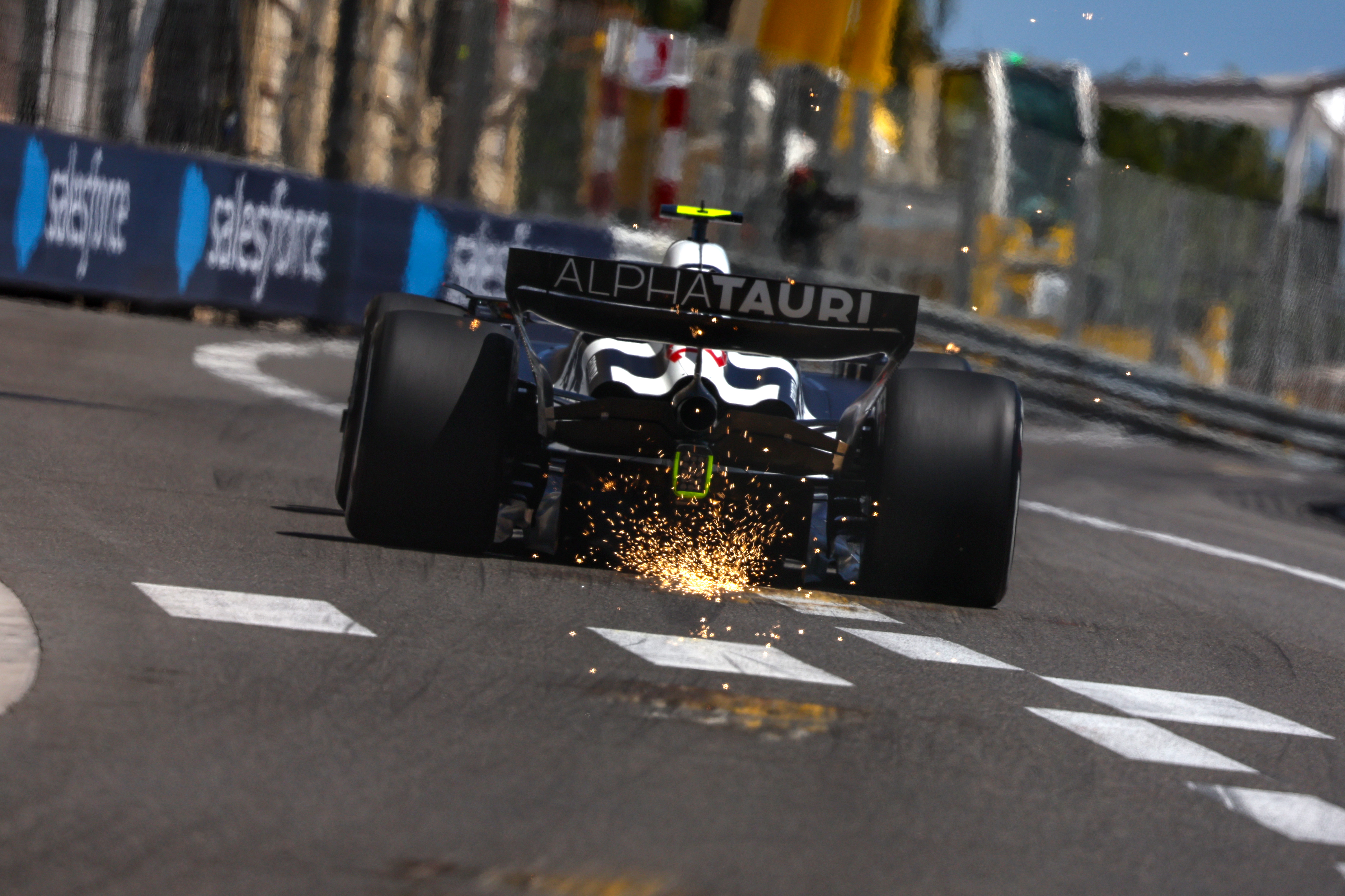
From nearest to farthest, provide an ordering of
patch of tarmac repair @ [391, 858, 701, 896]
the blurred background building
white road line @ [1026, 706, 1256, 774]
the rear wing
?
patch of tarmac repair @ [391, 858, 701, 896] < white road line @ [1026, 706, 1256, 774] < the rear wing < the blurred background building

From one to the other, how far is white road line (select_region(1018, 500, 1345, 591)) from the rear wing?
13.5 ft

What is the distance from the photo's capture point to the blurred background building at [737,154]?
18.8m

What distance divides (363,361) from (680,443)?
4.29ft

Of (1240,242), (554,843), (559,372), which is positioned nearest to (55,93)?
(559,372)

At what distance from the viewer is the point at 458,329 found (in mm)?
7008

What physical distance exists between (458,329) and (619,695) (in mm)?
2345

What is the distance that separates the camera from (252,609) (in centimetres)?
557

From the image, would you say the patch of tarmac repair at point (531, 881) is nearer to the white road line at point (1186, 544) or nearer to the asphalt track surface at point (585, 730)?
the asphalt track surface at point (585, 730)

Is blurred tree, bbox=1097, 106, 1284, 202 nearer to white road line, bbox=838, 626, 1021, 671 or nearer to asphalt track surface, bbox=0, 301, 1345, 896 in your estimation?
asphalt track surface, bbox=0, 301, 1345, 896

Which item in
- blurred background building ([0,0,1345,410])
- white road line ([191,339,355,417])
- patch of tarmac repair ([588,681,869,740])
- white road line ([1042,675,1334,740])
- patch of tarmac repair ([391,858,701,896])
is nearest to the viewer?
patch of tarmac repair ([391,858,701,896])

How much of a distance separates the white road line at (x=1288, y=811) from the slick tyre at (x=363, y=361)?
3.35 m

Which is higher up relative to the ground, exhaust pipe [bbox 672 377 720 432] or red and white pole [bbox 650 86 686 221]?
red and white pole [bbox 650 86 686 221]

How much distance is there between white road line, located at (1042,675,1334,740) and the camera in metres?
5.67

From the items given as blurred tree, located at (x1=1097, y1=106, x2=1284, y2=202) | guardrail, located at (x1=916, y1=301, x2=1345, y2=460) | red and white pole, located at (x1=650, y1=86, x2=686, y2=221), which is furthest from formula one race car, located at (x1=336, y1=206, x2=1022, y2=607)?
blurred tree, located at (x1=1097, y1=106, x2=1284, y2=202)
